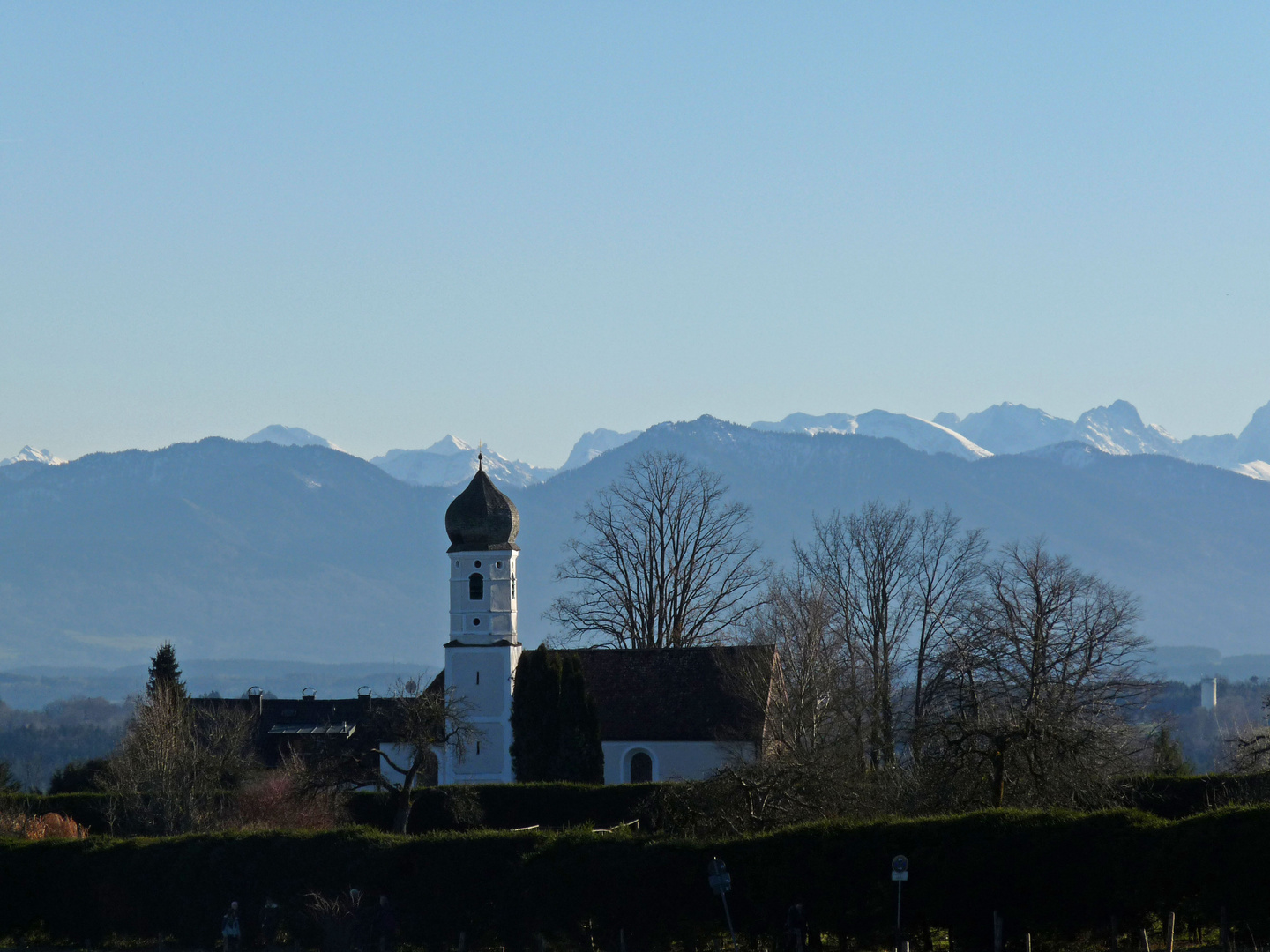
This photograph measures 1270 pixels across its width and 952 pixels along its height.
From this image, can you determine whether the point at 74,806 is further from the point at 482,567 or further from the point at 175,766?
the point at 482,567

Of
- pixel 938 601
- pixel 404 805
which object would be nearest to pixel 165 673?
pixel 404 805

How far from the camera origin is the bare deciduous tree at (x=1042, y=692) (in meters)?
36.3

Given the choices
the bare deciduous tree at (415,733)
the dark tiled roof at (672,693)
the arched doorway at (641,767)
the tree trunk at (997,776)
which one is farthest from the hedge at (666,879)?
the arched doorway at (641,767)

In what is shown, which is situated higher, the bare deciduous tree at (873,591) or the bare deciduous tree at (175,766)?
the bare deciduous tree at (873,591)

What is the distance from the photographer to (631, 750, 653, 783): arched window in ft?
210

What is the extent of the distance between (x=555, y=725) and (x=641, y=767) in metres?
6.21

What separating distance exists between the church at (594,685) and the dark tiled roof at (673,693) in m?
0.03

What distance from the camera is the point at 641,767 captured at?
64.3 m

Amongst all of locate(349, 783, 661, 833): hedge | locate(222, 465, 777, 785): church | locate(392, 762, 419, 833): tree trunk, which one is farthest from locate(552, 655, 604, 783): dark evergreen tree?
locate(392, 762, 419, 833): tree trunk

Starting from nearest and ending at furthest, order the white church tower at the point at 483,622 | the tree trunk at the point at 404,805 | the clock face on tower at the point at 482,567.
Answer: the tree trunk at the point at 404,805
the white church tower at the point at 483,622
the clock face on tower at the point at 482,567

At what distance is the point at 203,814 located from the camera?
49.6m

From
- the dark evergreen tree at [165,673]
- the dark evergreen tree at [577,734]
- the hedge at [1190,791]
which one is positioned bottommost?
the hedge at [1190,791]

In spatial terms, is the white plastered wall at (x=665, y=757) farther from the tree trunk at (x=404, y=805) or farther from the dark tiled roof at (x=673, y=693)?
the tree trunk at (x=404, y=805)

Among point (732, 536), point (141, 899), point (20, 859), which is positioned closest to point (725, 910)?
point (141, 899)
